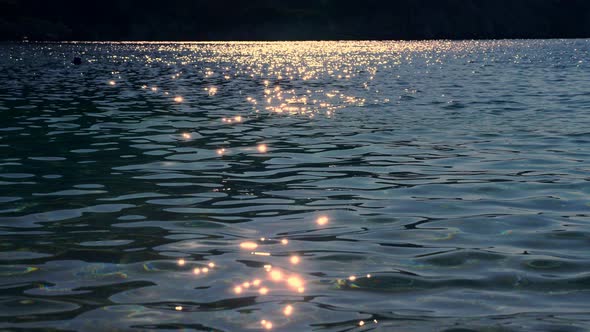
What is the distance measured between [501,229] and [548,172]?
527cm

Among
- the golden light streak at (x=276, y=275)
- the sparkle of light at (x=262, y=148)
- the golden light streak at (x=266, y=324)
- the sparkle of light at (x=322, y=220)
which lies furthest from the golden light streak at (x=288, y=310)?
the sparkle of light at (x=262, y=148)

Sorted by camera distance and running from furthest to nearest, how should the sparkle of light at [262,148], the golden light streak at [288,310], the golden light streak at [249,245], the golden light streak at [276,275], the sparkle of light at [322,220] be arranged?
the sparkle of light at [262,148], the sparkle of light at [322,220], the golden light streak at [249,245], the golden light streak at [276,275], the golden light streak at [288,310]

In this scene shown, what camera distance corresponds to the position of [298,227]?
10742 millimetres

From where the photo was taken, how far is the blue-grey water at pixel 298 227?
7.34m

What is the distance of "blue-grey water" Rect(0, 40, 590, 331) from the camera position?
7344 millimetres

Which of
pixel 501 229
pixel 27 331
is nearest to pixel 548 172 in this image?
pixel 501 229

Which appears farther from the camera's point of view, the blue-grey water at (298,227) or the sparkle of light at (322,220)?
the sparkle of light at (322,220)

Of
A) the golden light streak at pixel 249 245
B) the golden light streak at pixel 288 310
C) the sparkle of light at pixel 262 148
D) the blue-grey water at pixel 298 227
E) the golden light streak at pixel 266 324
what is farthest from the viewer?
the sparkle of light at pixel 262 148

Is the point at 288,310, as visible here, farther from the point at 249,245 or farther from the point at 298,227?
the point at 298,227

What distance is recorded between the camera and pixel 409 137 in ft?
68.8

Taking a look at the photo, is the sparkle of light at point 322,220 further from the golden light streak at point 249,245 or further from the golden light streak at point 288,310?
the golden light streak at point 288,310

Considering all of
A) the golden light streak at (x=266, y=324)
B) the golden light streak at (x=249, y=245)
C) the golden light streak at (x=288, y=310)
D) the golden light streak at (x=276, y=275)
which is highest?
the golden light streak at (x=266, y=324)

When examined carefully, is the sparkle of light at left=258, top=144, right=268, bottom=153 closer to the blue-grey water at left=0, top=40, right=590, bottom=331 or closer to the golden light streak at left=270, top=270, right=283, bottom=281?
the blue-grey water at left=0, top=40, right=590, bottom=331

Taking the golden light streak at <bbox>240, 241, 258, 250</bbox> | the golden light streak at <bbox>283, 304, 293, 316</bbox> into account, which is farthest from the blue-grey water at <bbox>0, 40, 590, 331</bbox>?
the golden light streak at <bbox>240, 241, 258, 250</bbox>
